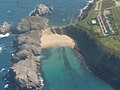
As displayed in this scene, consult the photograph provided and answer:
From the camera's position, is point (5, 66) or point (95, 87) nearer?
point (95, 87)

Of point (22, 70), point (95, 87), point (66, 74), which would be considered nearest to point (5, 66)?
point (22, 70)

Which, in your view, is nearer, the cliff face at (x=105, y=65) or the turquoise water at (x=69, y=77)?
the turquoise water at (x=69, y=77)

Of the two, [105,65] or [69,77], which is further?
[69,77]

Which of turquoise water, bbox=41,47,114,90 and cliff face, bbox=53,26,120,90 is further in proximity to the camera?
cliff face, bbox=53,26,120,90

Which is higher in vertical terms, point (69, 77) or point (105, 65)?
point (105, 65)

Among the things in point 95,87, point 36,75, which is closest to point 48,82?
point 36,75

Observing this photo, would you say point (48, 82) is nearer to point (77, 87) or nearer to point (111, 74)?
point (77, 87)

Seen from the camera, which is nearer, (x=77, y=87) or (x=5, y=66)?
(x=77, y=87)

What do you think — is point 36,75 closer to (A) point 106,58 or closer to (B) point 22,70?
(B) point 22,70
